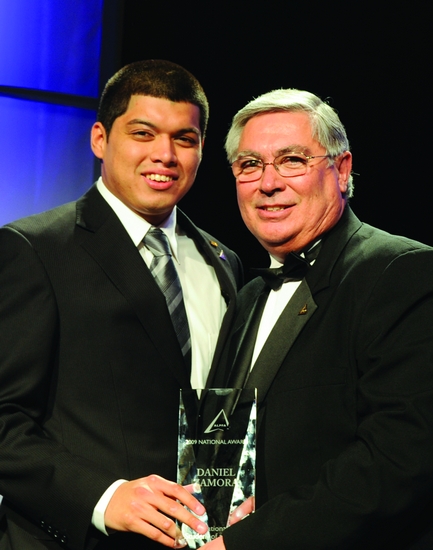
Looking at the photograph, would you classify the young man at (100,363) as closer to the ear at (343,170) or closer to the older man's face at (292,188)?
the older man's face at (292,188)

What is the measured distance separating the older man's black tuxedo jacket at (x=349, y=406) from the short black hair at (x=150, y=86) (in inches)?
31.3

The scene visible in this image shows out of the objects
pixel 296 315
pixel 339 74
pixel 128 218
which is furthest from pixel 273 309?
pixel 339 74

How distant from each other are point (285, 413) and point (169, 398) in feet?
1.36

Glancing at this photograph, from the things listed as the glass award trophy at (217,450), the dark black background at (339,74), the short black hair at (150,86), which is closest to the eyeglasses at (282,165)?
the short black hair at (150,86)

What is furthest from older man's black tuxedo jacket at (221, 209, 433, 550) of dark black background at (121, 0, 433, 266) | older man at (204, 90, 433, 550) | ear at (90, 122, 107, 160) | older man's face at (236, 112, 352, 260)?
dark black background at (121, 0, 433, 266)

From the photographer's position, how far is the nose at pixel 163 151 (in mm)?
2938

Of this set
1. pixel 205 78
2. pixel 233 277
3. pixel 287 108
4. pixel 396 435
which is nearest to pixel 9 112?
pixel 205 78

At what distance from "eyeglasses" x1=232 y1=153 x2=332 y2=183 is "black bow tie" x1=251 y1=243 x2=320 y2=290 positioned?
270 millimetres

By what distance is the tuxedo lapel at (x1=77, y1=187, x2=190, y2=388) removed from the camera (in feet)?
8.70

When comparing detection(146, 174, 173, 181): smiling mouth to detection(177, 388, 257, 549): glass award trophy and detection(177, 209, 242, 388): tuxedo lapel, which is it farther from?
detection(177, 388, 257, 549): glass award trophy

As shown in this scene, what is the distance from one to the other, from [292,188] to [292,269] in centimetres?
28

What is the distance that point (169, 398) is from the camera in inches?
104

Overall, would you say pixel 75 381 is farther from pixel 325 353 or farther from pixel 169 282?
pixel 325 353

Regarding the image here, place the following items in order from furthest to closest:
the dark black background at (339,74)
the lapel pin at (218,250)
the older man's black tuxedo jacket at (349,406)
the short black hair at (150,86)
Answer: the dark black background at (339,74)
the lapel pin at (218,250)
the short black hair at (150,86)
the older man's black tuxedo jacket at (349,406)
